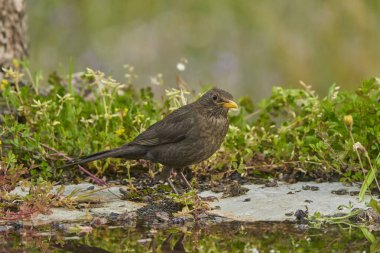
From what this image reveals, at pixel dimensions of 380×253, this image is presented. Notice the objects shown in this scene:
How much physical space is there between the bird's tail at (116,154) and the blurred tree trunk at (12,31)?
7.53 ft

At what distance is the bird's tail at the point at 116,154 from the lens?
6.75m

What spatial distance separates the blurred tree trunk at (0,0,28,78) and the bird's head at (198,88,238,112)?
2269 millimetres

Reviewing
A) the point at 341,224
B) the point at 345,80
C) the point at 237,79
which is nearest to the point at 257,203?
the point at 341,224

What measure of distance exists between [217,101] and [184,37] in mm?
5358

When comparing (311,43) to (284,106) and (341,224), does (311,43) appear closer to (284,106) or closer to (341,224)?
(284,106)

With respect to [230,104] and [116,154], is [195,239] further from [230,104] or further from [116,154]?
[230,104]

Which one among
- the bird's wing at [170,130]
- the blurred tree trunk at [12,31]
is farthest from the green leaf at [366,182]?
the blurred tree trunk at [12,31]

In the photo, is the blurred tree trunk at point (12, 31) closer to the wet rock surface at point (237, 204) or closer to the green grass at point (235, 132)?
the green grass at point (235, 132)

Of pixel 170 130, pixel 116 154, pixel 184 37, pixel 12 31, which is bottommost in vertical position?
pixel 116 154

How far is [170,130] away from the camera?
23.2 feet

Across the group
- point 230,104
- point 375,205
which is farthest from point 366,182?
point 230,104

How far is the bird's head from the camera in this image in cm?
728

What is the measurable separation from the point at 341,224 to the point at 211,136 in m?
1.47

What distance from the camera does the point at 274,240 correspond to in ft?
17.4
